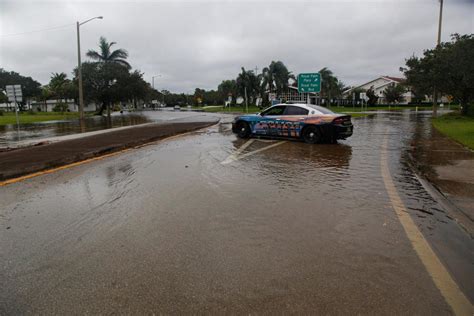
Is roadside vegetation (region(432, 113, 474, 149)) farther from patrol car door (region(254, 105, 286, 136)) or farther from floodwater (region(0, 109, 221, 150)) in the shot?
floodwater (region(0, 109, 221, 150))

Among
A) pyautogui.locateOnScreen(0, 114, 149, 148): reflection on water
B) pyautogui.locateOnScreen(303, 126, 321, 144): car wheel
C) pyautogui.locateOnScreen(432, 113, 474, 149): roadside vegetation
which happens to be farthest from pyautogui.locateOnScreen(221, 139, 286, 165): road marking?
pyautogui.locateOnScreen(0, 114, 149, 148): reflection on water

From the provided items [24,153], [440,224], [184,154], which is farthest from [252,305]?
[24,153]

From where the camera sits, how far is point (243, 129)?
49.5 ft

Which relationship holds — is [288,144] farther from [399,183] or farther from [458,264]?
[458,264]

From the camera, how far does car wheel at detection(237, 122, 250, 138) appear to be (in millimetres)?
14992

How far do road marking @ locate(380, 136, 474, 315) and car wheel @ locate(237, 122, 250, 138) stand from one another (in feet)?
31.7

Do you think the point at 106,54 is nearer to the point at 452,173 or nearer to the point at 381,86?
→ the point at 452,173

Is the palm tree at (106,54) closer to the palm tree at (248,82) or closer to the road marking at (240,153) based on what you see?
the palm tree at (248,82)

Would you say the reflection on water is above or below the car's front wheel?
below

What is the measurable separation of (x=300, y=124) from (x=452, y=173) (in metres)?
6.29

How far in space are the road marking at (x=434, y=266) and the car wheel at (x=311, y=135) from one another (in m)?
7.35

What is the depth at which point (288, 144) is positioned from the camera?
42.9 ft

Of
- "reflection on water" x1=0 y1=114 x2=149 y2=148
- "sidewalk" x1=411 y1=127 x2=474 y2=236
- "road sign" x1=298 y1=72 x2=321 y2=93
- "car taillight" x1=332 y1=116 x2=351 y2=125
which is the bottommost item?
"sidewalk" x1=411 y1=127 x2=474 y2=236

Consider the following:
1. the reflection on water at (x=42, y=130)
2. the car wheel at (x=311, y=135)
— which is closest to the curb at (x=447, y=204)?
the car wheel at (x=311, y=135)
